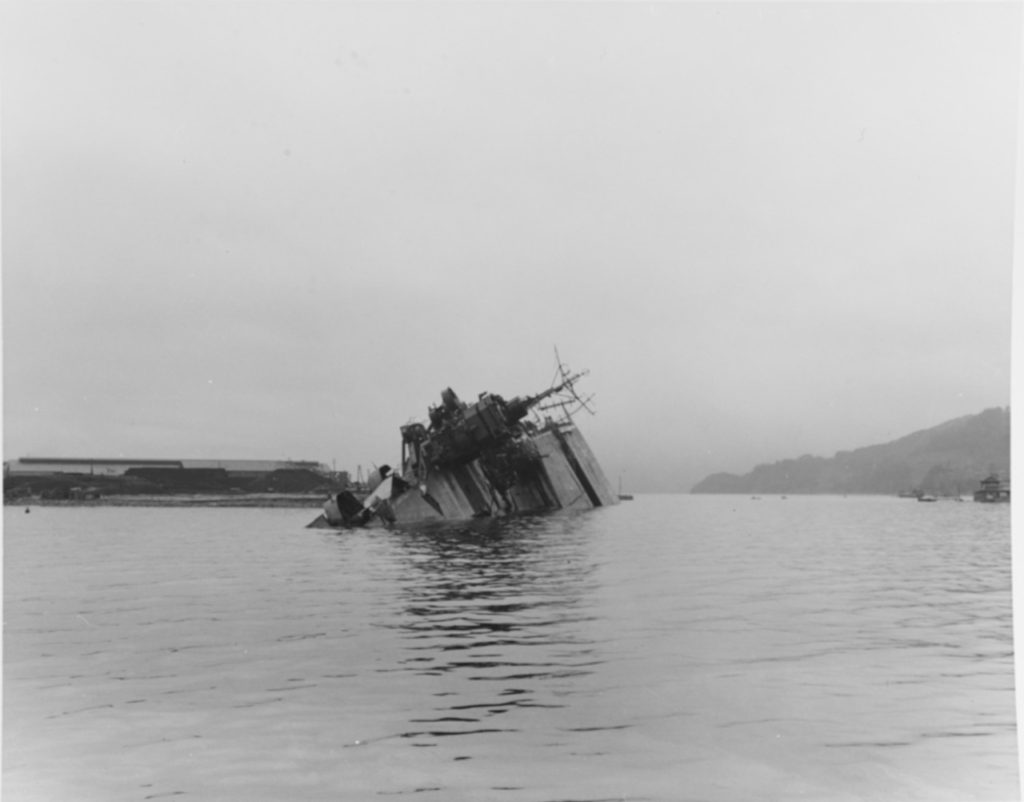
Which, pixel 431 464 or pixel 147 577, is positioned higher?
pixel 431 464

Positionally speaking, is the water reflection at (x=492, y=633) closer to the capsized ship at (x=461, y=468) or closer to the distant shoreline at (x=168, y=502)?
the capsized ship at (x=461, y=468)

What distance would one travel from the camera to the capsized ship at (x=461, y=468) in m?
45.7

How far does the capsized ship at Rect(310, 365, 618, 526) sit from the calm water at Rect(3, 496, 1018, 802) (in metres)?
21.7

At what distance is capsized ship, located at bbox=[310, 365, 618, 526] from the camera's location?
150 ft

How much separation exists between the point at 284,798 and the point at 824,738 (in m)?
5.83

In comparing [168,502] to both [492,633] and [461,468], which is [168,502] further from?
[492,633]

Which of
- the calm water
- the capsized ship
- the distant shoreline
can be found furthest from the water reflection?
the distant shoreline

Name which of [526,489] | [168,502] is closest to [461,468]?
[526,489]

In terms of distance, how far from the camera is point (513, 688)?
11.1m

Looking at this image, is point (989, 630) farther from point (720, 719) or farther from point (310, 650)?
point (310, 650)

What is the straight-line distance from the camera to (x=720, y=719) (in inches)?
394

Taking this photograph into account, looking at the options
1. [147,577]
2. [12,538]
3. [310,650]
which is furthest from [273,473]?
[310,650]

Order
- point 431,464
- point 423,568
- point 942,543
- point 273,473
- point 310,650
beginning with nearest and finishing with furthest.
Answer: point 310,650 → point 423,568 → point 942,543 → point 431,464 → point 273,473

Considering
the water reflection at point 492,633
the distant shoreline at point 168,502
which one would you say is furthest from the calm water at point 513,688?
the distant shoreline at point 168,502
